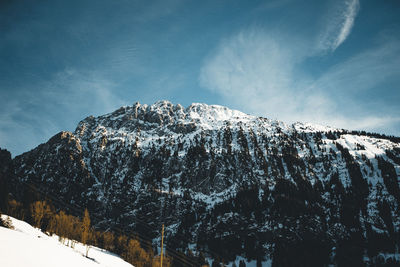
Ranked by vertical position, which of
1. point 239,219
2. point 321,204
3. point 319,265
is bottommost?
point 319,265

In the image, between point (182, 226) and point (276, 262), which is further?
point (182, 226)

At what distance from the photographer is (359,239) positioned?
6014 inches

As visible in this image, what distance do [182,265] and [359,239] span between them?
128m

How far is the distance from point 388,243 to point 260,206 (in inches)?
3458

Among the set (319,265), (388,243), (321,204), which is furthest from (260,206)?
(388,243)

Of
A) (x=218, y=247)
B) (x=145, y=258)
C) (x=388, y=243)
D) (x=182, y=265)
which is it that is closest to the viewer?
(x=145, y=258)

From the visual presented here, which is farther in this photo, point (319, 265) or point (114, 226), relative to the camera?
point (114, 226)

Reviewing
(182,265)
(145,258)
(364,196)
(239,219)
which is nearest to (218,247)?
(239,219)

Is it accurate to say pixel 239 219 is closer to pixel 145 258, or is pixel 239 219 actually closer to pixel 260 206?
pixel 260 206

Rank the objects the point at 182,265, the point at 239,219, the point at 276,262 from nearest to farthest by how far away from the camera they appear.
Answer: the point at 182,265 → the point at 276,262 → the point at 239,219

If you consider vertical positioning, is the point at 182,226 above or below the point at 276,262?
above

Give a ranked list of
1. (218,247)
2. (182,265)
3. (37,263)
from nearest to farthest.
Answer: (37,263), (182,265), (218,247)

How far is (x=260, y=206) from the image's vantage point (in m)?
197

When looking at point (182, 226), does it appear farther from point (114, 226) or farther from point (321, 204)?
point (321, 204)
